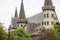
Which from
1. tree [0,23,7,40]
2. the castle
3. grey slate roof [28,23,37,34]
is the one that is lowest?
tree [0,23,7,40]

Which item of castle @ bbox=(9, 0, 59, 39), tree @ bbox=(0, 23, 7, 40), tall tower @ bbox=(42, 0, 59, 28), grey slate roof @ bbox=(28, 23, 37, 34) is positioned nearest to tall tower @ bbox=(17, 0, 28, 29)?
castle @ bbox=(9, 0, 59, 39)

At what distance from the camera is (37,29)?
137125 mm

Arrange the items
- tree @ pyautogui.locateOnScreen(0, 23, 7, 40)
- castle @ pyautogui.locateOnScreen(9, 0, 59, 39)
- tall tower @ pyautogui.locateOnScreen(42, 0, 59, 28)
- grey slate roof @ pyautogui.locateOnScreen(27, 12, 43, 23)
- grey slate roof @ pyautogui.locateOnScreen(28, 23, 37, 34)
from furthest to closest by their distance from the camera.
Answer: grey slate roof @ pyautogui.locateOnScreen(28, 23, 37, 34) < grey slate roof @ pyautogui.locateOnScreen(27, 12, 43, 23) < castle @ pyautogui.locateOnScreen(9, 0, 59, 39) < tall tower @ pyautogui.locateOnScreen(42, 0, 59, 28) < tree @ pyautogui.locateOnScreen(0, 23, 7, 40)

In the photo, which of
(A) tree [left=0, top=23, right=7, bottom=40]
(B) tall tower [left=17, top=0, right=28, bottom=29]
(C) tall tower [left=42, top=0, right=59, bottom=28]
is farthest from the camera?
(B) tall tower [left=17, top=0, right=28, bottom=29]

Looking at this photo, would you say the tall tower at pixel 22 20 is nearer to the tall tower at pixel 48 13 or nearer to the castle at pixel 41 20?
the castle at pixel 41 20

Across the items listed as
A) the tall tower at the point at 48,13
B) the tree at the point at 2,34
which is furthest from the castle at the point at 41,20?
the tree at the point at 2,34

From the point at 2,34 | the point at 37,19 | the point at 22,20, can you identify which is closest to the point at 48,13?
the point at 37,19

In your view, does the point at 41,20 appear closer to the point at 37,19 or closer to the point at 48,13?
the point at 48,13

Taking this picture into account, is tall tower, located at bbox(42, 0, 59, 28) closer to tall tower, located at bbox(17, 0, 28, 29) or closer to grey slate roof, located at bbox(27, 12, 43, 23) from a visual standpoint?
grey slate roof, located at bbox(27, 12, 43, 23)

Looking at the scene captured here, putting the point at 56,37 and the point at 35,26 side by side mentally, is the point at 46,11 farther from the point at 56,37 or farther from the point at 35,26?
the point at 56,37

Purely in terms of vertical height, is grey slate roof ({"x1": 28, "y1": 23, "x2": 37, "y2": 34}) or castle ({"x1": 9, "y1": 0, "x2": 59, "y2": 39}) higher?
castle ({"x1": 9, "y1": 0, "x2": 59, "y2": 39})

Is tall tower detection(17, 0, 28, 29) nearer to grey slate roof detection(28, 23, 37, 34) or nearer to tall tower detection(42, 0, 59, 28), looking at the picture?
grey slate roof detection(28, 23, 37, 34)

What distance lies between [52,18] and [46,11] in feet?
10.2

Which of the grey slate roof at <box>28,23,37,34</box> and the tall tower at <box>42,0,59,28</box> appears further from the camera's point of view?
the grey slate roof at <box>28,23,37,34</box>
